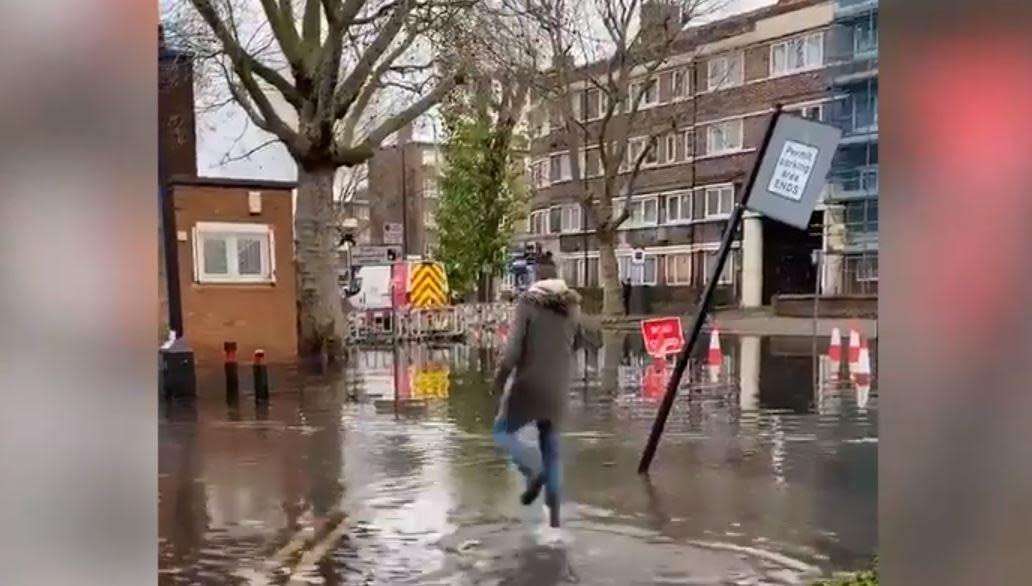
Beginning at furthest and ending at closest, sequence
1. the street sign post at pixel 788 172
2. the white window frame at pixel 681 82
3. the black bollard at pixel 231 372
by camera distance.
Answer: the black bollard at pixel 231 372
the white window frame at pixel 681 82
the street sign post at pixel 788 172

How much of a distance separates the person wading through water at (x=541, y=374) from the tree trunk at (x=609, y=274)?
8cm

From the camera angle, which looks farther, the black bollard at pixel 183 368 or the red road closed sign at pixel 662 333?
the black bollard at pixel 183 368

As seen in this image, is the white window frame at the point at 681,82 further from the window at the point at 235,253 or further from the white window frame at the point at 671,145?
the window at the point at 235,253

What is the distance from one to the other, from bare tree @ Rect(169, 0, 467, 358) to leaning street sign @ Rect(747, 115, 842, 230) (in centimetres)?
104

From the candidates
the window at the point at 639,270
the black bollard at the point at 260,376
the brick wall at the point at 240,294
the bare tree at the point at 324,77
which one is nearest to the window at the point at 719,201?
the window at the point at 639,270

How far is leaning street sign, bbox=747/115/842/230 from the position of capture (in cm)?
271

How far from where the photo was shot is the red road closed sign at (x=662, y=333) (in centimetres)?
311

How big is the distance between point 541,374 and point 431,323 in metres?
0.71

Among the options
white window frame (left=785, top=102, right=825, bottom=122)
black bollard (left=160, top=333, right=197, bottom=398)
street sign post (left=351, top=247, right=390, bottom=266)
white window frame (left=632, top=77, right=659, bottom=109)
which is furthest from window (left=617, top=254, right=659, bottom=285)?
black bollard (left=160, top=333, right=197, bottom=398)

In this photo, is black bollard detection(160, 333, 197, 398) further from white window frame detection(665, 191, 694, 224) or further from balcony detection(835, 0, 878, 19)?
balcony detection(835, 0, 878, 19)

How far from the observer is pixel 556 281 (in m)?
2.76

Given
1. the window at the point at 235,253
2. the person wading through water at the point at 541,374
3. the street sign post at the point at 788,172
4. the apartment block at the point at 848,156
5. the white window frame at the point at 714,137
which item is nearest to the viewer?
the apartment block at the point at 848,156
